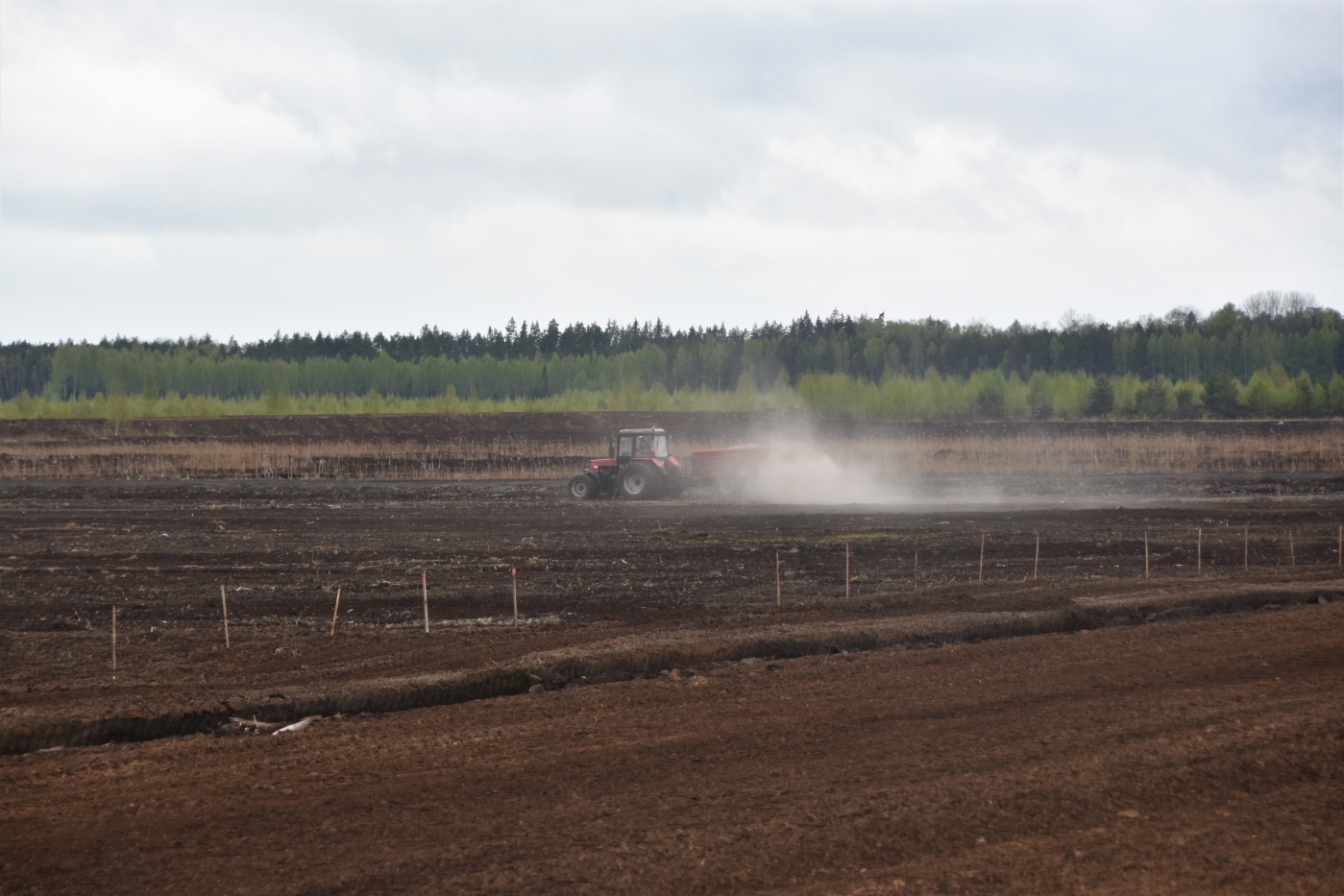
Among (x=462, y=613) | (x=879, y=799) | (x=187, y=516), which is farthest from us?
(x=187, y=516)

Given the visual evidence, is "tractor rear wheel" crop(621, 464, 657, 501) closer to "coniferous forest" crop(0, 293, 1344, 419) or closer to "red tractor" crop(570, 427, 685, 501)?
"red tractor" crop(570, 427, 685, 501)

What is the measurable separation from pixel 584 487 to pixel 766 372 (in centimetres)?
9512

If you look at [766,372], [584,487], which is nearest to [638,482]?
[584,487]

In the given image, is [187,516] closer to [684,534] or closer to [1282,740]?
[684,534]

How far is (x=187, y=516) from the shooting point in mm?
32938

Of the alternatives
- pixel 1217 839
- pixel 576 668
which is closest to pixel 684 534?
pixel 576 668

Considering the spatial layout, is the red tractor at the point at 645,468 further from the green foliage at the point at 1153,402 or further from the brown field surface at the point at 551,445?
the green foliage at the point at 1153,402

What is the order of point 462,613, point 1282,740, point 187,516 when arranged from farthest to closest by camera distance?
point 187,516, point 462,613, point 1282,740

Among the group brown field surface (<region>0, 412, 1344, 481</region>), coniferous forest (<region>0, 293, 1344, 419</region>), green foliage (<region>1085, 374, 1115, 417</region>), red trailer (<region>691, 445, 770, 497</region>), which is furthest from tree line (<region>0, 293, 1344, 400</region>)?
red trailer (<region>691, 445, 770, 497</region>)

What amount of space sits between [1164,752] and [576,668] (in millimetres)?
6216

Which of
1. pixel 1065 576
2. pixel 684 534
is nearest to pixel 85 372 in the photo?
pixel 684 534

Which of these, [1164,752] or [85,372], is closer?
[1164,752]

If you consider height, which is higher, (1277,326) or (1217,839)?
(1277,326)

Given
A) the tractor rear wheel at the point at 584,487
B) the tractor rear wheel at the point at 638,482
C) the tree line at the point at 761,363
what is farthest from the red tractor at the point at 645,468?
the tree line at the point at 761,363
